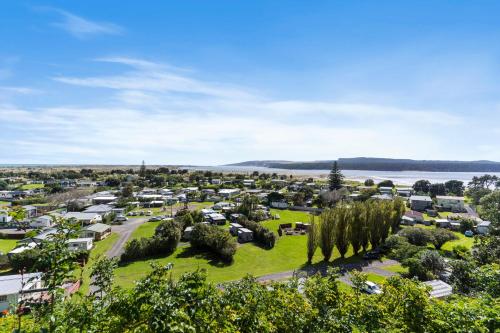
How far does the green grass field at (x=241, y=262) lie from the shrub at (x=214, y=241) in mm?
998

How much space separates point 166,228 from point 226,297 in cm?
3174

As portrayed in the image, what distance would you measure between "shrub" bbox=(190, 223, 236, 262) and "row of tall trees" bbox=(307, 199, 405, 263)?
9178mm

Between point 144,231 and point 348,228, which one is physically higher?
point 348,228

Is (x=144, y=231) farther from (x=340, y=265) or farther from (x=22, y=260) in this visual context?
(x=340, y=265)

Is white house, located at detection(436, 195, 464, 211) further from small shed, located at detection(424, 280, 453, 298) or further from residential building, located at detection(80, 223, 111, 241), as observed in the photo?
residential building, located at detection(80, 223, 111, 241)

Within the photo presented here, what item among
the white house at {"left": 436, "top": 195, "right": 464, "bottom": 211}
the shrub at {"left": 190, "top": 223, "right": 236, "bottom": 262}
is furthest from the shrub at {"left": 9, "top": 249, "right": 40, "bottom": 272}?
Answer: the white house at {"left": 436, "top": 195, "right": 464, "bottom": 211}

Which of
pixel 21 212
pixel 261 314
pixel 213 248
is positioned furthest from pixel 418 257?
pixel 21 212

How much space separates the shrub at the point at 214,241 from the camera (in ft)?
108

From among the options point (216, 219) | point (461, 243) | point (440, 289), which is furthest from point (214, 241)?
point (461, 243)

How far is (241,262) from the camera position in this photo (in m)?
32.5

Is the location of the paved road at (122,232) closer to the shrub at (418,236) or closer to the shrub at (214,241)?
the shrub at (214,241)

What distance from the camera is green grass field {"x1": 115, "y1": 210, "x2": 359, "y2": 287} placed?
28.4m

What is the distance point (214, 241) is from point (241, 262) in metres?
4.36

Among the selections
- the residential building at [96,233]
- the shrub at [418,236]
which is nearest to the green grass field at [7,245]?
the residential building at [96,233]
